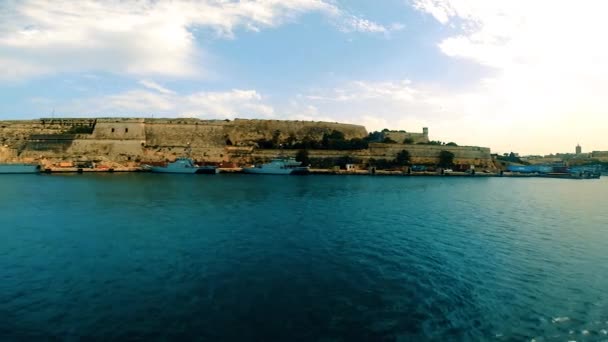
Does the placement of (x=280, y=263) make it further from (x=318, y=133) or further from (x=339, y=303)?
(x=318, y=133)

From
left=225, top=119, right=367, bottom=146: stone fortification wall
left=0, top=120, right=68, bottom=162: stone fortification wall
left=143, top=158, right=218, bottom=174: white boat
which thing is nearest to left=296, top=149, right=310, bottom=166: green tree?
left=225, top=119, right=367, bottom=146: stone fortification wall

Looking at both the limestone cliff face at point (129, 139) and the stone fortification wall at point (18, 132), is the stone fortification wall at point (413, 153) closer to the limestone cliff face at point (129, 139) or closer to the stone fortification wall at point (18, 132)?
the limestone cliff face at point (129, 139)

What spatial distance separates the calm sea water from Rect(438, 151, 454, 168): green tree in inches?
1696

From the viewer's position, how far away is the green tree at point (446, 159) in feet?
193

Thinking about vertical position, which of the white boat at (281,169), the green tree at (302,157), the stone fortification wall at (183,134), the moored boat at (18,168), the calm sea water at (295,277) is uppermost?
the stone fortification wall at (183,134)

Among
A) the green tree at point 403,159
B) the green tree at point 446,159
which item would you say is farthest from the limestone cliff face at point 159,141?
the green tree at point 403,159

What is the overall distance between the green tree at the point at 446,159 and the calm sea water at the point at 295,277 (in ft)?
141

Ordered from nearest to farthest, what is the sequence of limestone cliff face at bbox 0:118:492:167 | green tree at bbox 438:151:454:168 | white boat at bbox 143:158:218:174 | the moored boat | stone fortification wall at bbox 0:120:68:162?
the moored boat → white boat at bbox 143:158:218:174 → stone fortification wall at bbox 0:120:68:162 → limestone cliff face at bbox 0:118:492:167 → green tree at bbox 438:151:454:168

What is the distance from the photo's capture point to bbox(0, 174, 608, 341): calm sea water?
20.3 ft

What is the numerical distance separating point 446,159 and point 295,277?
5629 cm

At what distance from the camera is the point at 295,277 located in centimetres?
861

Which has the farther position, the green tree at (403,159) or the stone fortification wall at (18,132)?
the green tree at (403,159)

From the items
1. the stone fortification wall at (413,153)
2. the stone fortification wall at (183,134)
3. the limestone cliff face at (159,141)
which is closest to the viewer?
the limestone cliff face at (159,141)

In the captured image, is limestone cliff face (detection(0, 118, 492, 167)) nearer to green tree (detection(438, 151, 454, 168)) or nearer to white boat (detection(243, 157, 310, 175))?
green tree (detection(438, 151, 454, 168))
